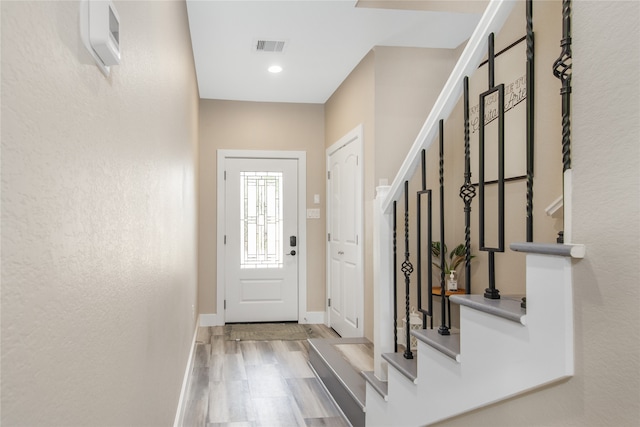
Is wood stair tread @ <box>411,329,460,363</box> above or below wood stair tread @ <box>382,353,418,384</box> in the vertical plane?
above

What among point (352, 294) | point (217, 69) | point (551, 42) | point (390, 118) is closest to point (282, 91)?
point (217, 69)

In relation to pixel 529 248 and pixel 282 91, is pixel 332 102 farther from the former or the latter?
pixel 529 248

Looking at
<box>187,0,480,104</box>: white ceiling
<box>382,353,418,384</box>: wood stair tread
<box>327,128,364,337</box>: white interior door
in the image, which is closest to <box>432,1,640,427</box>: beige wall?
<box>382,353,418,384</box>: wood stair tread

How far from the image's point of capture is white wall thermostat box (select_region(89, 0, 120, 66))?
907 mm

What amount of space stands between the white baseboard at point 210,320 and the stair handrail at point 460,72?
4.09m

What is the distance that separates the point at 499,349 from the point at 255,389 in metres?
2.61

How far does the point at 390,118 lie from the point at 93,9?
3.55 metres

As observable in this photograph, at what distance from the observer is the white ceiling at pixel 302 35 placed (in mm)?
3465

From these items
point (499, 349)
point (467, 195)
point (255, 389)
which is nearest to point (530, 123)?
point (467, 195)

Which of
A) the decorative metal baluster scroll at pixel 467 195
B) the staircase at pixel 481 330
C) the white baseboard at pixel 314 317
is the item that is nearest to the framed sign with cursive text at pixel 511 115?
the staircase at pixel 481 330

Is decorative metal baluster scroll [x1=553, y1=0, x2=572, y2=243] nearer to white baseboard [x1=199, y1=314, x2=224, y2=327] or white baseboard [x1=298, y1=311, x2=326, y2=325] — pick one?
white baseboard [x1=298, y1=311, x2=326, y2=325]

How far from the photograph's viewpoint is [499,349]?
4.60ft

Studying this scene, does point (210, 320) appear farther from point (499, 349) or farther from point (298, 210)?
point (499, 349)

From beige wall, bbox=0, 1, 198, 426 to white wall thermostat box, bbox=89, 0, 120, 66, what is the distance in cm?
3
